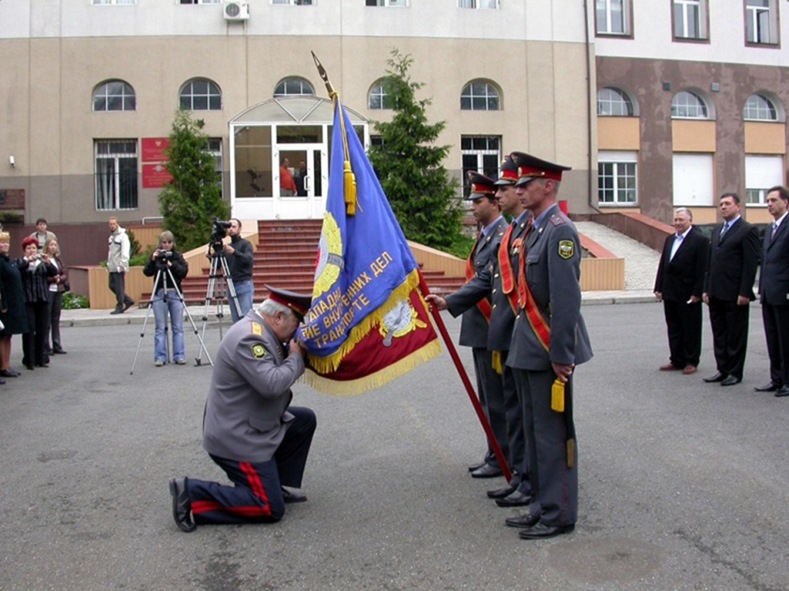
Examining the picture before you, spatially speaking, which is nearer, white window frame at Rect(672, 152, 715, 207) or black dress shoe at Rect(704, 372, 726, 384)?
black dress shoe at Rect(704, 372, 726, 384)

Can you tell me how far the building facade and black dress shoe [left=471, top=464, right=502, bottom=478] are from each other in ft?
71.5

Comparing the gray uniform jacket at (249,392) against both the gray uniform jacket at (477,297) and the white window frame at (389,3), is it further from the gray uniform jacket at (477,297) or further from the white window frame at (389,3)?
the white window frame at (389,3)

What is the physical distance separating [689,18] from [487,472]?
1218 inches

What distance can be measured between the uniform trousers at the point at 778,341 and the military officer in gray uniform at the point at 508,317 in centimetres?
418

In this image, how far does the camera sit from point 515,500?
207 inches

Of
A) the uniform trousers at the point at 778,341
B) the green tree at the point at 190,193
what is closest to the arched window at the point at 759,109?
the green tree at the point at 190,193

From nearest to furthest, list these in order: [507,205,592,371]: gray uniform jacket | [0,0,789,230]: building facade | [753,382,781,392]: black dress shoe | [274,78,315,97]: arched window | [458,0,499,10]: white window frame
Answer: [507,205,592,371]: gray uniform jacket → [753,382,781,392]: black dress shoe → [0,0,789,230]: building facade → [274,78,315,97]: arched window → [458,0,499,10]: white window frame

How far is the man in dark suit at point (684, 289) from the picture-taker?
32.0 ft

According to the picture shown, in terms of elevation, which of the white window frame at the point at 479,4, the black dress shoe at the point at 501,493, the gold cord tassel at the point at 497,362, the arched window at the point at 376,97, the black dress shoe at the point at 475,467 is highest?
the white window frame at the point at 479,4

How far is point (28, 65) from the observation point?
27516 mm

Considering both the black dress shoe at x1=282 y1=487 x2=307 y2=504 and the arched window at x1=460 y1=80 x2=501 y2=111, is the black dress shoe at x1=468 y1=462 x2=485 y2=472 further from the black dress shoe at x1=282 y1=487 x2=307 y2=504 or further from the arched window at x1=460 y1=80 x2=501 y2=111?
the arched window at x1=460 y1=80 x2=501 y2=111

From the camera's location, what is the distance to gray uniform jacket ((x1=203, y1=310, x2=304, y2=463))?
4922mm

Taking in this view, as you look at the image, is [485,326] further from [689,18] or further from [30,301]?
[689,18]

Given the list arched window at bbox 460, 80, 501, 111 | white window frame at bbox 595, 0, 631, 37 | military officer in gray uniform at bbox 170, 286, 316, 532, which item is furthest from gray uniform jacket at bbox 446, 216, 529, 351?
white window frame at bbox 595, 0, 631, 37
